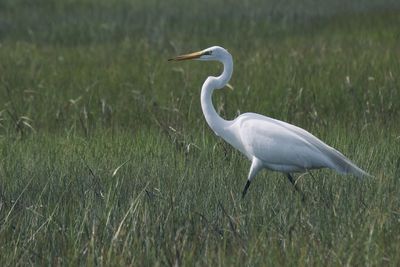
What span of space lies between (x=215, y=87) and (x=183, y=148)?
1.82 feet

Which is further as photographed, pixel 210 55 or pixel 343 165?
pixel 210 55

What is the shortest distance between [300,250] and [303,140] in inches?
62.4

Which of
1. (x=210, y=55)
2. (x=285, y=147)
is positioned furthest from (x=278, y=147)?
(x=210, y=55)

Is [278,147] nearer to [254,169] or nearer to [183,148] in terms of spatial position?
[254,169]

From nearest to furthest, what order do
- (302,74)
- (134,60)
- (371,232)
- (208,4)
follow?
1. (371,232)
2. (302,74)
3. (134,60)
4. (208,4)

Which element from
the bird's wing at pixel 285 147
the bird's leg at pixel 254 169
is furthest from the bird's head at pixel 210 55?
the bird's leg at pixel 254 169

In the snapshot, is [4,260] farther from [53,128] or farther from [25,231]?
[53,128]

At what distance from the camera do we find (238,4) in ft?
66.1

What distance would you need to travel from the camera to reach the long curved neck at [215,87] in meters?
5.99

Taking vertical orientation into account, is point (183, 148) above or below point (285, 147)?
below

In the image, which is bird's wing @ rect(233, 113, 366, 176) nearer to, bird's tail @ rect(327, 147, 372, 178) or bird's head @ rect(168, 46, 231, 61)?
bird's tail @ rect(327, 147, 372, 178)

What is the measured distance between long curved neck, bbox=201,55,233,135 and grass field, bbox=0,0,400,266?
23 cm

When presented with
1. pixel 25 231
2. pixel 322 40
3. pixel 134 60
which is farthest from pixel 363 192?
pixel 322 40

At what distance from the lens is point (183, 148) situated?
6363 mm
